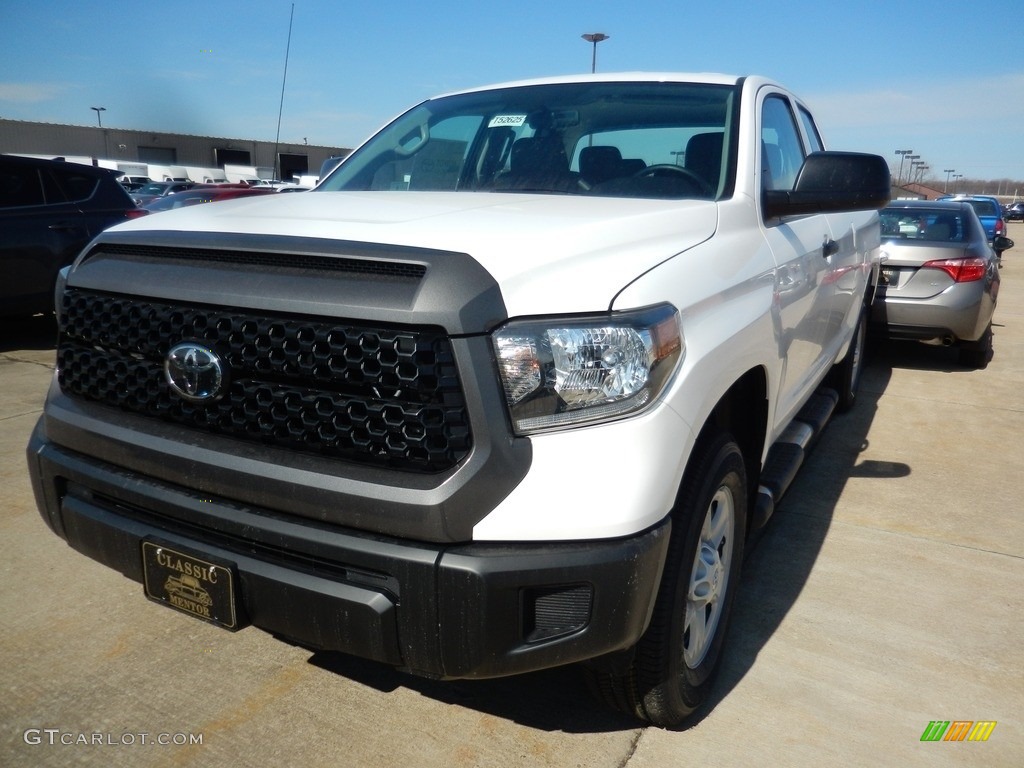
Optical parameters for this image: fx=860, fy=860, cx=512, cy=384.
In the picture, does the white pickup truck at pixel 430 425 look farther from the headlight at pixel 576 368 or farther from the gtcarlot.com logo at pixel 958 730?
the gtcarlot.com logo at pixel 958 730

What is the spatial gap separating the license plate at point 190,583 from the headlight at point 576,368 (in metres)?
0.82

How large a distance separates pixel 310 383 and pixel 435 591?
56 centimetres

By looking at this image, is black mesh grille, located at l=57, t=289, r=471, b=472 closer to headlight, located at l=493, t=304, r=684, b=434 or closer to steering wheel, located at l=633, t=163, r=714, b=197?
headlight, located at l=493, t=304, r=684, b=434

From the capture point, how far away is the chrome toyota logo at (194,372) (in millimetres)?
2078

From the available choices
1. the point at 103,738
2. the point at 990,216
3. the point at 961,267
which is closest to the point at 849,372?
the point at 961,267

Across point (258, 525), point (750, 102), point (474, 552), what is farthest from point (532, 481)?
point (750, 102)

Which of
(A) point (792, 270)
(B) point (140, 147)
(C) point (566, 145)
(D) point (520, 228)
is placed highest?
(C) point (566, 145)

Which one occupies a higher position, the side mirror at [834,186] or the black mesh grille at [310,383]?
the side mirror at [834,186]

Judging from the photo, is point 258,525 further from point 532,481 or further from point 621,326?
point 621,326

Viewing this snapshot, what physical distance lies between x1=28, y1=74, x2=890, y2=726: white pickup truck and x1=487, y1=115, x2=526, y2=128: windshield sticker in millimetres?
931

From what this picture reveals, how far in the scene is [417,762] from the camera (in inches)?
91.1

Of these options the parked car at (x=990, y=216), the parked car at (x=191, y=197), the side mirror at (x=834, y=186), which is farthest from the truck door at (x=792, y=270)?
the parked car at (x=990, y=216)

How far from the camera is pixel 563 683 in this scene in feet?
8.82

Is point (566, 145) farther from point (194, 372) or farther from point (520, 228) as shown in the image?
point (194, 372)
